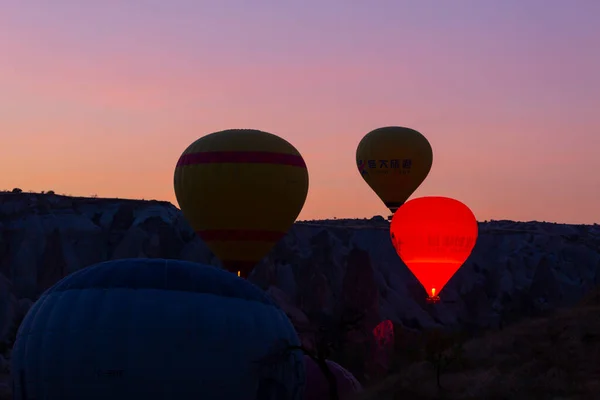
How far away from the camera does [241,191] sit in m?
34.2

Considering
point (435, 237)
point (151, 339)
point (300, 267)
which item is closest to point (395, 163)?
point (435, 237)

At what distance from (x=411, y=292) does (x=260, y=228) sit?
58919mm

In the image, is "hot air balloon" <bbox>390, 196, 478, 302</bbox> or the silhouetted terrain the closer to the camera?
the silhouetted terrain

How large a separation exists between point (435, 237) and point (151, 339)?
18711 mm

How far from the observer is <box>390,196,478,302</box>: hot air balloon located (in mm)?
37406

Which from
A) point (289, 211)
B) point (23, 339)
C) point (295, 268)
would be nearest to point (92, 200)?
point (295, 268)

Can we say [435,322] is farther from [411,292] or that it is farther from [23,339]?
[23,339]

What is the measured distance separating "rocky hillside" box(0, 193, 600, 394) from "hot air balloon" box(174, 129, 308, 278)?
23.8 meters

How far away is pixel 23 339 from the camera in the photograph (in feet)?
69.5

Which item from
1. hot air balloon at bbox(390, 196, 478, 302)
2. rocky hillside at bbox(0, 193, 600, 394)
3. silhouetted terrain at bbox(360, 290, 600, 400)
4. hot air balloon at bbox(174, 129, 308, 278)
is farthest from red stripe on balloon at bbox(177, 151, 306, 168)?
rocky hillside at bbox(0, 193, 600, 394)

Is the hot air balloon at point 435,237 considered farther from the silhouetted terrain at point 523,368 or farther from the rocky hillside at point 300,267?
the rocky hillside at point 300,267

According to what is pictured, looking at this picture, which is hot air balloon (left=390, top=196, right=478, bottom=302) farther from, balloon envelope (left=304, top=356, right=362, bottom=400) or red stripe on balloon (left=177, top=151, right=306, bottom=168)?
balloon envelope (left=304, top=356, right=362, bottom=400)

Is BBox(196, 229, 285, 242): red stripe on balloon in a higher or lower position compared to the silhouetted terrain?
higher

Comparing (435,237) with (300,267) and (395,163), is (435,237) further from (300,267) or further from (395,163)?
(300,267)
